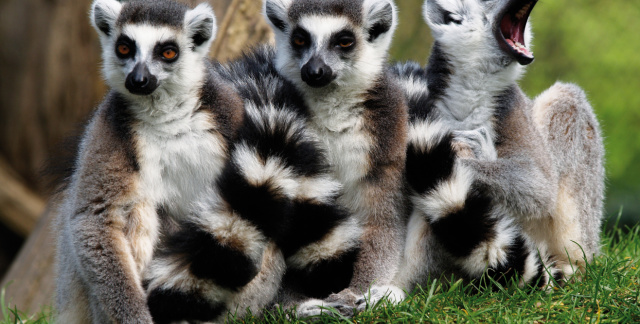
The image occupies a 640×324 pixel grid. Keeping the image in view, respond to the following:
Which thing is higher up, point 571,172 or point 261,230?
point 261,230

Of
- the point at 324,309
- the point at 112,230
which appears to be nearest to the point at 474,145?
the point at 324,309

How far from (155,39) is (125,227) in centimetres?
88

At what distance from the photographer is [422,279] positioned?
135 inches

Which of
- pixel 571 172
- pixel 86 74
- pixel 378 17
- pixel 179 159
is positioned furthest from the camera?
pixel 86 74

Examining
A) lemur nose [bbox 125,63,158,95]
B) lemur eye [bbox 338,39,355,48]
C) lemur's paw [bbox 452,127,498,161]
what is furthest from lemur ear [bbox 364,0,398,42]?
lemur nose [bbox 125,63,158,95]

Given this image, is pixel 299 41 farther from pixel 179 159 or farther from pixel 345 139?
pixel 179 159

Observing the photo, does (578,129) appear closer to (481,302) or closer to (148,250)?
(481,302)

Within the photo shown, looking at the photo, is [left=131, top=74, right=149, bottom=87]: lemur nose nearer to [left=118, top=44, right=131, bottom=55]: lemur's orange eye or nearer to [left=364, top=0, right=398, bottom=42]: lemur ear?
[left=118, top=44, right=131, bottom=55]: lemur's orange eye

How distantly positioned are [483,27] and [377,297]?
156 centimetres

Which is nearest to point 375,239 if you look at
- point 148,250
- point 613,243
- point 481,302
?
point 481,302

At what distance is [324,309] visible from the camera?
3.07 metres

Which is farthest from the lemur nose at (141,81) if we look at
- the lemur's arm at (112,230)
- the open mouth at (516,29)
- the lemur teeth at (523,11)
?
the lemur teeth at (523,11)

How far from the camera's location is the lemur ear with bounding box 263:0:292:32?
140 inches

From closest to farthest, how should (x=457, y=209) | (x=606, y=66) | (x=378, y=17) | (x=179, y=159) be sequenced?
(x=179, y=159), (x=457, y=209), (x=378, y=17), (x=606, y=66)
